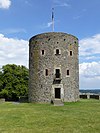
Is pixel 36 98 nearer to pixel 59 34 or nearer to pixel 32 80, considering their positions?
pixel 32 80

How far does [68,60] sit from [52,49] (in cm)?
264

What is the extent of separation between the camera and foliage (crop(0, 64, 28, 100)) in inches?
1671

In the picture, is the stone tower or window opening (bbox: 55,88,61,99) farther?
window opening (bbox: 55,88,61,99)

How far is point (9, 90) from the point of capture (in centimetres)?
4247

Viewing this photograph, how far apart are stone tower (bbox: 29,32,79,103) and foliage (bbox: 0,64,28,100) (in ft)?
31.1

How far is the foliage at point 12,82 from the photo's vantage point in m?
42.4

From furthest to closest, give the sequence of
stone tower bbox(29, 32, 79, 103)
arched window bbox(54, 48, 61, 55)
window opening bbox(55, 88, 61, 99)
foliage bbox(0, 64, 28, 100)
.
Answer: foliage bbox(0, 64, 28, 100)
window opening bbox(55, 88, 61, 99)
arched window bbox(54, 48, 61, 55)
stone tower bbox(29, 32, 79, 103)

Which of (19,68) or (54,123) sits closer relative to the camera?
(54,123)

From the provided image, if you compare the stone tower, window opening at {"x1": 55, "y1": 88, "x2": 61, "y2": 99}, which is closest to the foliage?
the stone tower

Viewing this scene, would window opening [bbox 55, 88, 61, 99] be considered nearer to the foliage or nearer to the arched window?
the arched window

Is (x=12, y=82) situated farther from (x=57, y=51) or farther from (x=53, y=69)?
(x=57, y=51)

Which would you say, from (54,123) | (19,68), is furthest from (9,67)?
(54,123)

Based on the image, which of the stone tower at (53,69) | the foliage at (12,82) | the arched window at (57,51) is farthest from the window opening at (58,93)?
the foliage at (12,82)

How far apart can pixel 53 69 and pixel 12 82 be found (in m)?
12.6
